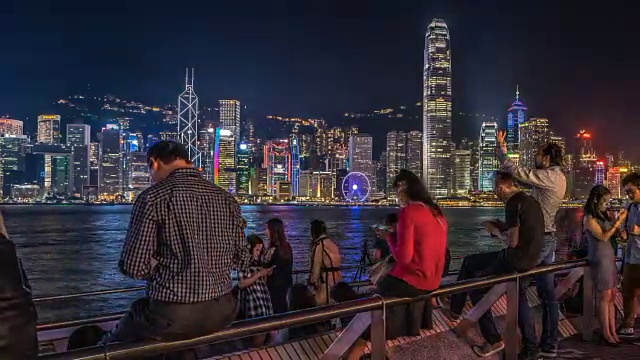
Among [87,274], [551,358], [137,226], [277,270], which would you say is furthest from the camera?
[87,274]

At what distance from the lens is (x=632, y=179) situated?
21.0 ft

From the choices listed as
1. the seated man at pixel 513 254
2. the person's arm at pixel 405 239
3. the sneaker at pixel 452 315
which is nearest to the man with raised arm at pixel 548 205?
the seated man at pixel 513 254

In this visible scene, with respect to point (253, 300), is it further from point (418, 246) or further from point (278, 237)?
point (418, 246)

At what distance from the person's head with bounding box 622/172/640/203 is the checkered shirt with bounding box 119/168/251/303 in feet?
16.4

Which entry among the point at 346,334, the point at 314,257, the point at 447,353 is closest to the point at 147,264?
the point at 346,334

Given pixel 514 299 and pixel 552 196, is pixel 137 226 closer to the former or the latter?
pixel 514 299

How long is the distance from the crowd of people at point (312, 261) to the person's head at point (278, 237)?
1cm

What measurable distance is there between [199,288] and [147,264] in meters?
0.25

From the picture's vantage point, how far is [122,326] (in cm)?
301

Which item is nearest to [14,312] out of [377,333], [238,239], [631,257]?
[238,239]

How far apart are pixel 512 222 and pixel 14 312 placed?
4.17m

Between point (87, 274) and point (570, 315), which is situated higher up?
point (570, 315)

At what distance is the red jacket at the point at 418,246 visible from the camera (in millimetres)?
4035

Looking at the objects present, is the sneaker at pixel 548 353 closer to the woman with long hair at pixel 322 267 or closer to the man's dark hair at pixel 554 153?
the man's dark hair at pixel 554 153
